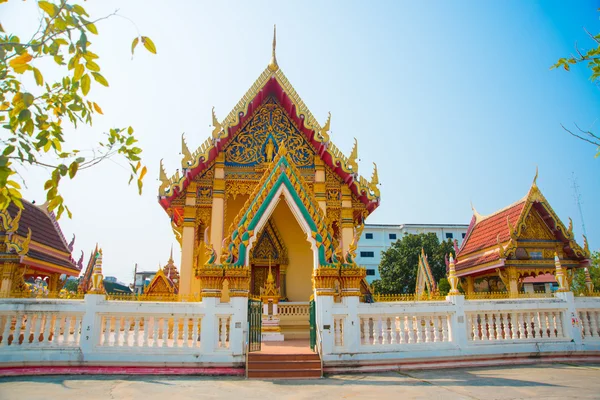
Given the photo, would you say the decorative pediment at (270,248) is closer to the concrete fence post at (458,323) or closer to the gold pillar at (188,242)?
the gold pillar at (188,242)

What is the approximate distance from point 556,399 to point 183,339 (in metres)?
5.07

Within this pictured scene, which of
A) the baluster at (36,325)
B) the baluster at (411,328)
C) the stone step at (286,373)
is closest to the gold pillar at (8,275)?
the baluster at (36,325)

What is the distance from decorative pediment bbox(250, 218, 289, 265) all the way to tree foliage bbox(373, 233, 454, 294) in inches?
908

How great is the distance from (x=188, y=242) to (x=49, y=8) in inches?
333

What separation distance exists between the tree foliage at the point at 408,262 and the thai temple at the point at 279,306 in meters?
22.9

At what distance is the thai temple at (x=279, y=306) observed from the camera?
6.64 metres

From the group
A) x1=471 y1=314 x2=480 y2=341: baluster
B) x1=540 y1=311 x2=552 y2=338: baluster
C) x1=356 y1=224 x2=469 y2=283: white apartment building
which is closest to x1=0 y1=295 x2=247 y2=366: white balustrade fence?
x1=471 y1=314 x2=480 y2=341: baluster

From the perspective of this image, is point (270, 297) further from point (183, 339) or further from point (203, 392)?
point (203, 392)

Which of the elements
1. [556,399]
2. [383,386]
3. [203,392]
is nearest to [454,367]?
[383,386]

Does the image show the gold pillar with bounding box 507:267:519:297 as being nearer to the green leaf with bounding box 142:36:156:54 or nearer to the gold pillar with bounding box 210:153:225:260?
the gold pillar with bounding box 210:153:225:260

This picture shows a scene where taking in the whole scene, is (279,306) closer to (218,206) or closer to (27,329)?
(218,206)

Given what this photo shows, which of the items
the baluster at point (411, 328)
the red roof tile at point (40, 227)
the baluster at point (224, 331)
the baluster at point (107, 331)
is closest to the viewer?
the baluster at point (107, 331)

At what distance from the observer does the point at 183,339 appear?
682 cm

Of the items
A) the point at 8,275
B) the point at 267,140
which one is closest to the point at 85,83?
the point at 267,140
